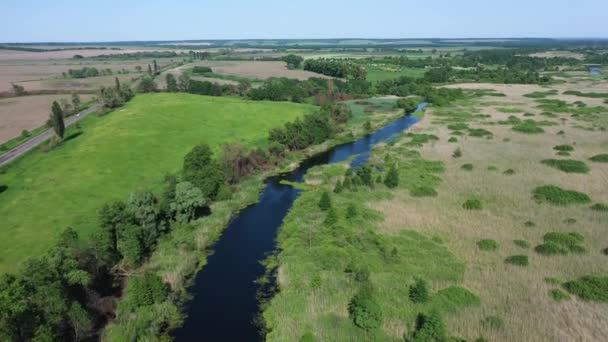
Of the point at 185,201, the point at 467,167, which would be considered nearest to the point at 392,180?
the point at 467,167

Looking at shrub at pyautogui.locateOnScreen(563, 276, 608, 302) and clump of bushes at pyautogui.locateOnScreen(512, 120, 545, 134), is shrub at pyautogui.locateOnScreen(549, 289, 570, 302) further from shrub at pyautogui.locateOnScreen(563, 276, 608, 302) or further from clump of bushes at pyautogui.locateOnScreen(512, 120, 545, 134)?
clump of bushes at pyautogui.locateOnScreen(512, 120, 545, 134)

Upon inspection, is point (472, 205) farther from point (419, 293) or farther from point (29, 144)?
point (29, 144)

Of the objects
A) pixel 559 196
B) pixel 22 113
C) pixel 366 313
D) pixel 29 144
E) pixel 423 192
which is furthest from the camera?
pixel 22 113

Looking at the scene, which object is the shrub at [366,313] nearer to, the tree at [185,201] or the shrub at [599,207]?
the tree at [185,201]

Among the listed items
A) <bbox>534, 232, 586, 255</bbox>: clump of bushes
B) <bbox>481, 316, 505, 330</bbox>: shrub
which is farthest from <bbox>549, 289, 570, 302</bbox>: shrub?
<bbox>534, 232, 586, 255</bbox>: clump of bushes

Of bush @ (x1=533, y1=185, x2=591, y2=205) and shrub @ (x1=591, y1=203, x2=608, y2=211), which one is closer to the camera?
shrub @ (x1=591, y1=203, x2=608, y2=211)

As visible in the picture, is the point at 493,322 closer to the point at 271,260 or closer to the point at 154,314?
the point at 271,260
